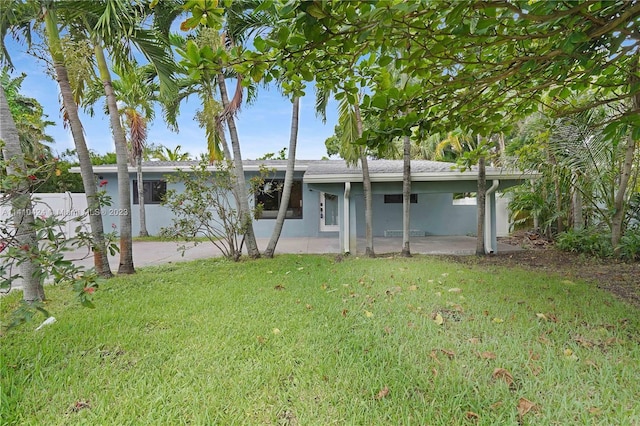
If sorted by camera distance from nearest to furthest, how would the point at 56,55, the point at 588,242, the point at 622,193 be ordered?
the point at 56,55 < the point at 622,193 < the point at 588,242

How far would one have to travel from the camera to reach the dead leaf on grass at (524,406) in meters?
2.06

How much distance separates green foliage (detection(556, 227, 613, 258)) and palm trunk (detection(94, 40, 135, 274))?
10.3m

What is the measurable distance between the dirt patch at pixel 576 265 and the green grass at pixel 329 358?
735mm

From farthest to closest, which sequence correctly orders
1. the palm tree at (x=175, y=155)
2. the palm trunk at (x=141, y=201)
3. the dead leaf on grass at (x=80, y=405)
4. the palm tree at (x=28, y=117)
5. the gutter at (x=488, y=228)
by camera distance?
the palm tree at (x=175, y=155), the palm trunk at (x=141, y=201), the palm tree at (x=28, y=117), the gutter at (x=488, y=228), the dead leaf on grass at (x=80, y=405)

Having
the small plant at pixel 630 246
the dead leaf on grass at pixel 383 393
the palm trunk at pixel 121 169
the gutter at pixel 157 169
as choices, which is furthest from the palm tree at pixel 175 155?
the small plant at pixel 630 246

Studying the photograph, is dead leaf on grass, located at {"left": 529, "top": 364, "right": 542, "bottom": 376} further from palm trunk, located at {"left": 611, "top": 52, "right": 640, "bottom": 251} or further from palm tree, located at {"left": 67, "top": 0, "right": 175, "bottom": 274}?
palm tree, located at {"left": 67, "top": 0, "right": 175, "bottom": 274}

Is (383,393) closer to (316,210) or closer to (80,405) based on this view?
(80,405)

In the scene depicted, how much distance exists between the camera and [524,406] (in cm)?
211

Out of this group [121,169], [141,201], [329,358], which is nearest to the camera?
[329,358]

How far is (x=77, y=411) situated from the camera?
7.10 ft

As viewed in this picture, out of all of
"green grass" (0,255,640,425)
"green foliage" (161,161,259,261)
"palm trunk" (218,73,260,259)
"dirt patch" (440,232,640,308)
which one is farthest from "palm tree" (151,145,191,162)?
"dirt patch" (440,232,640,308)

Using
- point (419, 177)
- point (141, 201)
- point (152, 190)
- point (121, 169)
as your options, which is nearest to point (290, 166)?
point (419, 177)

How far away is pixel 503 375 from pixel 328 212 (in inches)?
467

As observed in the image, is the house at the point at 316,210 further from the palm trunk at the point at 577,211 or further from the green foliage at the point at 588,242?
the green foliage at the point at 588,242
